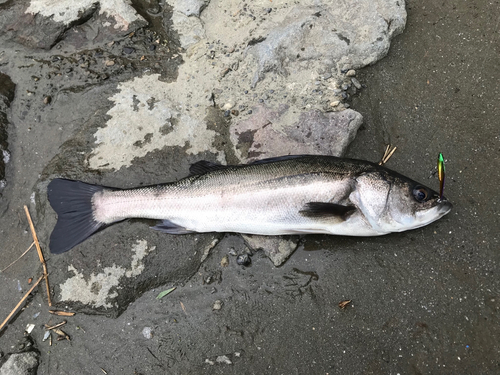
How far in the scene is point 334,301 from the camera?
12.3 feet

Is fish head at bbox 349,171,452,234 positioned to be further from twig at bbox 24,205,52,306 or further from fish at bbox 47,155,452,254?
twig at bbox 24,205,52,306

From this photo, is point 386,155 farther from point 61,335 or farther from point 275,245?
point 61,335

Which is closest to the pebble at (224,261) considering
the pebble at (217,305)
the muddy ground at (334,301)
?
the muddy ground at (334,301)

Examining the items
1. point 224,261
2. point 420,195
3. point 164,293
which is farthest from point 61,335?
point 420,195

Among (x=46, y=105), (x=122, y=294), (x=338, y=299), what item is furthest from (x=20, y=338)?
(x=338, y=299)

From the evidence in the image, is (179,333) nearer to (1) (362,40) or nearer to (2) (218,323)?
(2) (218,323)

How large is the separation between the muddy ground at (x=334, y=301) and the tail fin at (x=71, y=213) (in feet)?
1.15

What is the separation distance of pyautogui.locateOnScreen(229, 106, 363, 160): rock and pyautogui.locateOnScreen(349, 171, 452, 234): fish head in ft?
2.09

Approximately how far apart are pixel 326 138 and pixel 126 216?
264cm

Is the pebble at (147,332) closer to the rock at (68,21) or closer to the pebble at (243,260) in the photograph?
the pebble at (243,260)

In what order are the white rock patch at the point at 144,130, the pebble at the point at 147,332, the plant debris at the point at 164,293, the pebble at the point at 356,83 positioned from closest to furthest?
the pebble at the point at 147,332
the plant debris at the point at 164,293
the white rock patch at the point at 144,130
the pebble at the point at 356,83

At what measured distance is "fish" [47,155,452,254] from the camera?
3572mm

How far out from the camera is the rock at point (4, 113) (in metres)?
4.21

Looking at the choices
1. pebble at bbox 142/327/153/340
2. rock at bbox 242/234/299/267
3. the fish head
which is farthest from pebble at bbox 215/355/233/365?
the fish head
